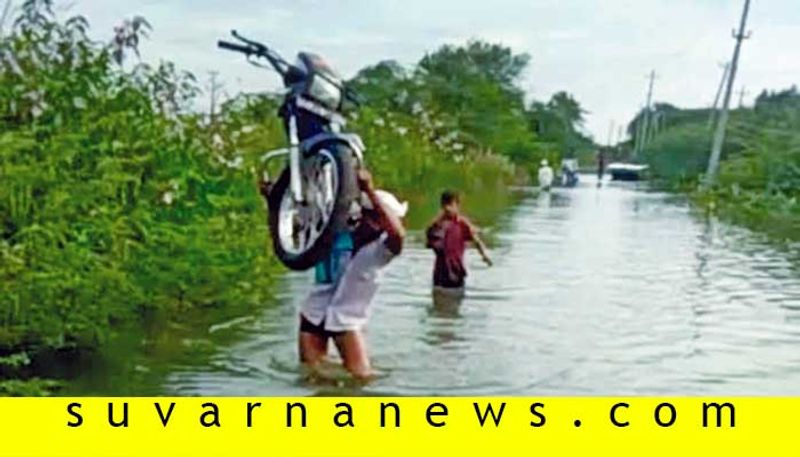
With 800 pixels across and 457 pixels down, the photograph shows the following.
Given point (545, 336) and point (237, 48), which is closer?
point (237, 48)

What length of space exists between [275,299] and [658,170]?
53.9 meters

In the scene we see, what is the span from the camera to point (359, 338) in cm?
829

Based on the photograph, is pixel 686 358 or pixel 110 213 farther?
pixel 686 358

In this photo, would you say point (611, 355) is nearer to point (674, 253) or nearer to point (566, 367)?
point (566, 367)

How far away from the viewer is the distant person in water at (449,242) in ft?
42.2

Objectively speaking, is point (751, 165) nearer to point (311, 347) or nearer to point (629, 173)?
point (629, 173)

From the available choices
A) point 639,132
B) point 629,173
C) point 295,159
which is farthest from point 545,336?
point 639,132

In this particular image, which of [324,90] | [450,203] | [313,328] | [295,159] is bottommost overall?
[313,328]

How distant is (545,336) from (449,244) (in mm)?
2426

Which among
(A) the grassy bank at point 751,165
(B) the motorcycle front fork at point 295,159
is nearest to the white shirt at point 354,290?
(B) the motorcycle front fork at point 295,159

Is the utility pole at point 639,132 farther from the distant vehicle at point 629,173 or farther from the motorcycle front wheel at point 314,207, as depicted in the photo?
Result: the motorcycle front wheel at point 314,207

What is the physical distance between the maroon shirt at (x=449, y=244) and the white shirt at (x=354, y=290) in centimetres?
472

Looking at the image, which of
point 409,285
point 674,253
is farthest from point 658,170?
point 409,285

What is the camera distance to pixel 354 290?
804 centimetres
